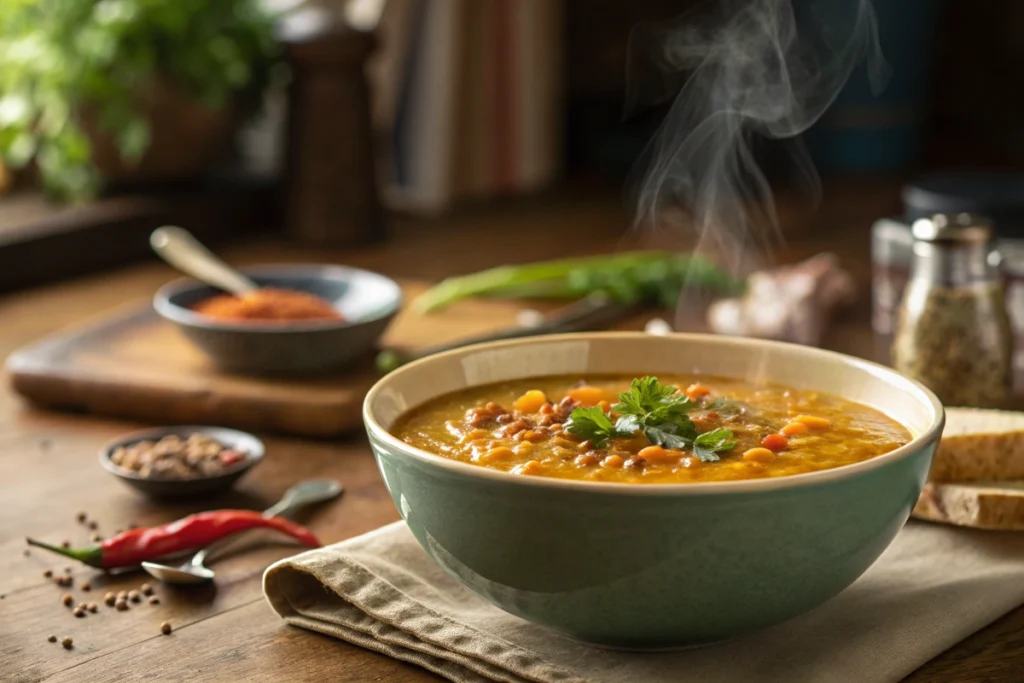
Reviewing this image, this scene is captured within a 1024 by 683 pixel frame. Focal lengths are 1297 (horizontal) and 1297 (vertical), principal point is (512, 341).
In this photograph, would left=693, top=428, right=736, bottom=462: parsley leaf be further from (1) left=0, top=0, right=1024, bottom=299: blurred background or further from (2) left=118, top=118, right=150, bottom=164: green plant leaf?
(2) left=118, top=118, right=150, bottom=164: green plant leaf

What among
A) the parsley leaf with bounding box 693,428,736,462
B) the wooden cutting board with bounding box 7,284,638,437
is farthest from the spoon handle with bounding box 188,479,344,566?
the parsley leaf with bounding box 693,428,736,462

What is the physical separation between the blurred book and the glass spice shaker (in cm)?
236

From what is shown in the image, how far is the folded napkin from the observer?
1.27m

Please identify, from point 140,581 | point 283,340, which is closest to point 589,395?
point 140,581

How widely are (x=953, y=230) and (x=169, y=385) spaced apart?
4.30ft

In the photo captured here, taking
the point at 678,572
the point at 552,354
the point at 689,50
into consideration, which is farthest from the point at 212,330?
the point at 678,572

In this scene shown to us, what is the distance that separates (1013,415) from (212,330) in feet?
4.28

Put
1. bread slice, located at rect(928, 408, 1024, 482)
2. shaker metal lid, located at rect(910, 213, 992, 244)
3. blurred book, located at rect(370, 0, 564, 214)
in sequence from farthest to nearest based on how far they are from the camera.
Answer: blurred book, located at rect(370, 0, 564, 214) < shaker metal lid, located at rect(910, 213, 992, 244) < bread slice, located at rect(928, 408, 1024, 482)

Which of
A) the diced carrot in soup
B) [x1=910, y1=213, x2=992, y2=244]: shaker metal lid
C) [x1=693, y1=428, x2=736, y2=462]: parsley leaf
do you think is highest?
[x1=910, y1=213, x2=992, y2=244]: shaker metal lid

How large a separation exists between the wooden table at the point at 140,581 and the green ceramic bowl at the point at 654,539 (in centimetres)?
17

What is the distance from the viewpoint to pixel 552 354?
1.67 m

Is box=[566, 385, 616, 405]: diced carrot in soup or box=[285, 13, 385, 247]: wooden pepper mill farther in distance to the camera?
box=[285, 13, 385, 247]: wooden pepper mill

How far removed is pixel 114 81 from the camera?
→ 341 cm

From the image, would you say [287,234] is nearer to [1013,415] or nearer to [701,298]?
[701,298]
